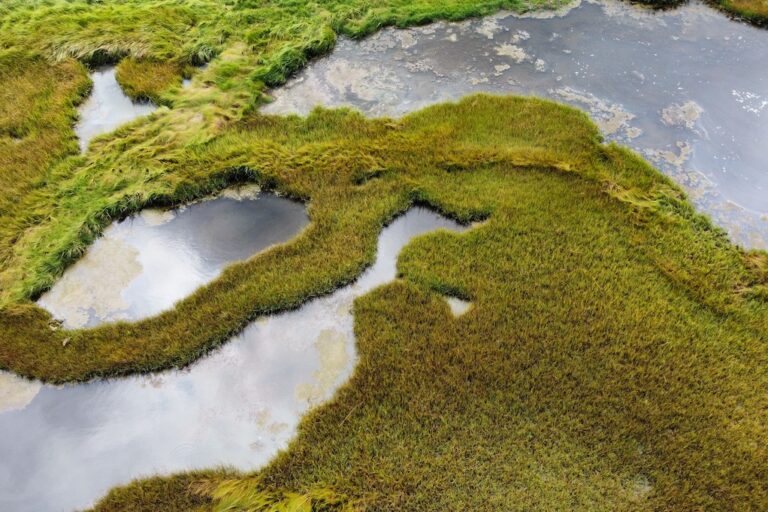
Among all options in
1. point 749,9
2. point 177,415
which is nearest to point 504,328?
point 177,415

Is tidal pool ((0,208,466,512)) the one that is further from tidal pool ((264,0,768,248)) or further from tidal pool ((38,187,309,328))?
tidal pool ((264,0,768,248))

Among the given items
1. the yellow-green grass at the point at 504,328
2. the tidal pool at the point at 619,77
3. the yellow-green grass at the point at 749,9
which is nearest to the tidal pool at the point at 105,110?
the yellow-green grass at the point at 504,328

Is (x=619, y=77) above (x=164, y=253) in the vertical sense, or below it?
above

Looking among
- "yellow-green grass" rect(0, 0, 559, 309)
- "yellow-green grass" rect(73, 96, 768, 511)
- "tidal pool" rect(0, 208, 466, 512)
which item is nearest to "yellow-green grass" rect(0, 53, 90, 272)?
"yellow-green grass" rect(0, 0, 559, 309)

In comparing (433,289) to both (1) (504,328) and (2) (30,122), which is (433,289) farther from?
(2) (30,122)

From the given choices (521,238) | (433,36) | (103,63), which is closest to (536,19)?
(433,36)
